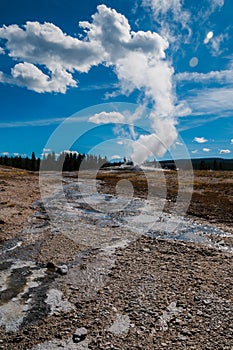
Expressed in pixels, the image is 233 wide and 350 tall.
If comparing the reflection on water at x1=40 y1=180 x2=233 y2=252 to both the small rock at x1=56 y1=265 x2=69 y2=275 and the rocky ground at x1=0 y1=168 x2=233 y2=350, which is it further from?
the small rock at x1=56 y1=265 x2=69 y2=275

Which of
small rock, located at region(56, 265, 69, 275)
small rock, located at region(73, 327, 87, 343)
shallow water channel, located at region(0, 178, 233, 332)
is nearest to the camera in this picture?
small rock, located at region(73, 327, 87, 343)

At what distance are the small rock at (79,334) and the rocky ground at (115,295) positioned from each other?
31 millimetres

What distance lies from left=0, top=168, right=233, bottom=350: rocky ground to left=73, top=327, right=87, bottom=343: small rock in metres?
0.03

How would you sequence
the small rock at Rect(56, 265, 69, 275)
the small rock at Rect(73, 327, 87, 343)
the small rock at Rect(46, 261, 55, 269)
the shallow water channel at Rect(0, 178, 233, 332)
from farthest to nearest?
the small rock at Rect(46, 261, 55, 269) < the small rock at Rect(56, 265, 69, 275) < the shallow water channel at Rect(0, 178, 233, 332) < the small rock at Rect(73, 327, 87, 343)

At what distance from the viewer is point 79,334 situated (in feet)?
27.9

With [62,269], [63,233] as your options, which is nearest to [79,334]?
[62,269]

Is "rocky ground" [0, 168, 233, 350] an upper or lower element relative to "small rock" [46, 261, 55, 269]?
lower

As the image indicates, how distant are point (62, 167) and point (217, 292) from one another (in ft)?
622

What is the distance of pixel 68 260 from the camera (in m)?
15.1

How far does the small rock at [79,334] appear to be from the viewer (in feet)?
27.2

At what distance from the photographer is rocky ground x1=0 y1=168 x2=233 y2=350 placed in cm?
846

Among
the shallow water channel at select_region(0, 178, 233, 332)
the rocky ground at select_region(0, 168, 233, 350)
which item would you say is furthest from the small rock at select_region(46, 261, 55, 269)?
the shallow water channel at select_region(0, 178, 233, 332)

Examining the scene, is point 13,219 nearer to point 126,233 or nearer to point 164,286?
point 126,233

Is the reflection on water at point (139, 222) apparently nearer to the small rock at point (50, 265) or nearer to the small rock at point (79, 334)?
the small rock at point (50, 265)
